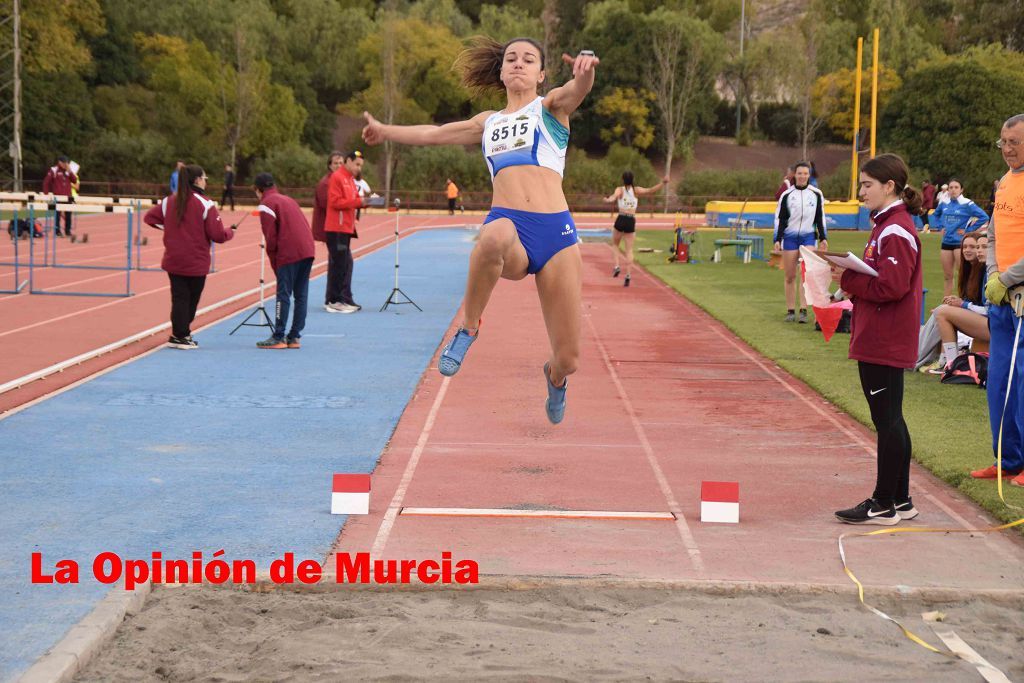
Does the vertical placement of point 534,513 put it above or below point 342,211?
below

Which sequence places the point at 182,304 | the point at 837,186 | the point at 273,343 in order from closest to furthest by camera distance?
the point at 182,304 → the point at 273,343 → the point at 837,186

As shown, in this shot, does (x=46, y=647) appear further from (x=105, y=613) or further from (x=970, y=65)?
(x=970, y=65)

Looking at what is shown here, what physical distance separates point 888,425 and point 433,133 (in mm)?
2954

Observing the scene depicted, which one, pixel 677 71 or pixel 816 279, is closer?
pixel 816 279

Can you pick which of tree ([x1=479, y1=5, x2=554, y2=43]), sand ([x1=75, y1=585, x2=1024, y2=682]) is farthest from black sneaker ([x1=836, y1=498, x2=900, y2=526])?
tree ([x1=479, y1=5, x2=554, y2=43])

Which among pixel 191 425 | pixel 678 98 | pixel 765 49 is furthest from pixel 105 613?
pixel 765 49

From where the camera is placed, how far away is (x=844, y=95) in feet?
245

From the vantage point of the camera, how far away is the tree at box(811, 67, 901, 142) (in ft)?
236

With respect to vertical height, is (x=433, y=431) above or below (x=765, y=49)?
below

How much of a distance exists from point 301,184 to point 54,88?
1390cm

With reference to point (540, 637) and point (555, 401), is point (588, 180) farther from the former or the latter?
point (540, 637)

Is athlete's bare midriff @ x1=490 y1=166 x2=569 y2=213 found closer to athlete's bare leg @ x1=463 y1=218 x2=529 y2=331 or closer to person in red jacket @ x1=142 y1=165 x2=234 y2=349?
athlete's bare leg @ x1=463 y1=218 x2=529 y2=331

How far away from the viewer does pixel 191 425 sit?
9062 mm

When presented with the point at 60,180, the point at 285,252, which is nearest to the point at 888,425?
the point at 285,252
